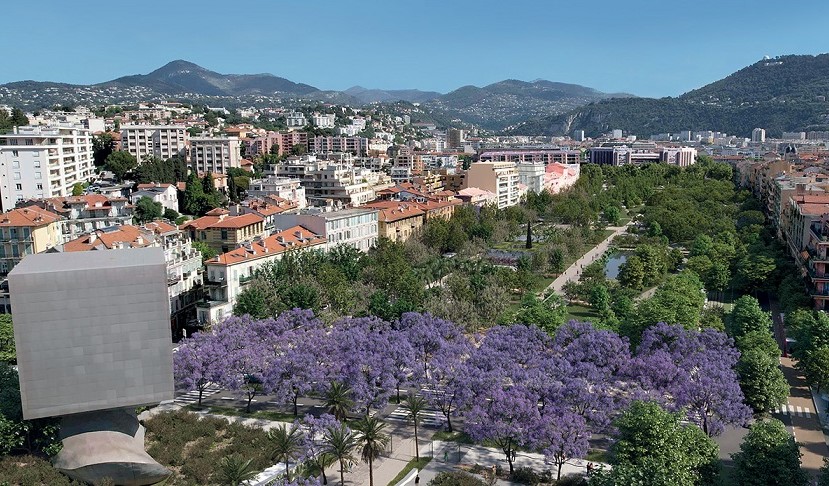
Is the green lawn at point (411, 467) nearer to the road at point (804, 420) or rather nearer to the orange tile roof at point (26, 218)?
the road at point (804, 420)

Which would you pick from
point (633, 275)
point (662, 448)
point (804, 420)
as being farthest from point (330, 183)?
point (662, 448)

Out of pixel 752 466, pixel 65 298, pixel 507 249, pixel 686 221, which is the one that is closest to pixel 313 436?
pixel 65 298

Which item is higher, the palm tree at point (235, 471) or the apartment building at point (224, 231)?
the apartment building at point (224, 231)

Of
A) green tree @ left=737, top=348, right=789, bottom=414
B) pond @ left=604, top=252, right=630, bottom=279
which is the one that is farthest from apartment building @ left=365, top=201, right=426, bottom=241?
green tree @ left=737, top=348, right=789, bottom=414

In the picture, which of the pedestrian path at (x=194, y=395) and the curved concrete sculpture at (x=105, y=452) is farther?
the pedestrian path at (x=194, y=395)

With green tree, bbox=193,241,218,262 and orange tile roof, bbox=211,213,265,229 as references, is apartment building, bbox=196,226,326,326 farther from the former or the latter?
orange tile roof, bbox=211,213,265,229

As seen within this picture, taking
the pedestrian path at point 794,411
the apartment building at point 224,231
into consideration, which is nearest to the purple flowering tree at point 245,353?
the apartment building at point 224,231

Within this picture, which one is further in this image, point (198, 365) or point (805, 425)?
point (198, 365)

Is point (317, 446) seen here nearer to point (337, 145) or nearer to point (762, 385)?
point (762, 385)
